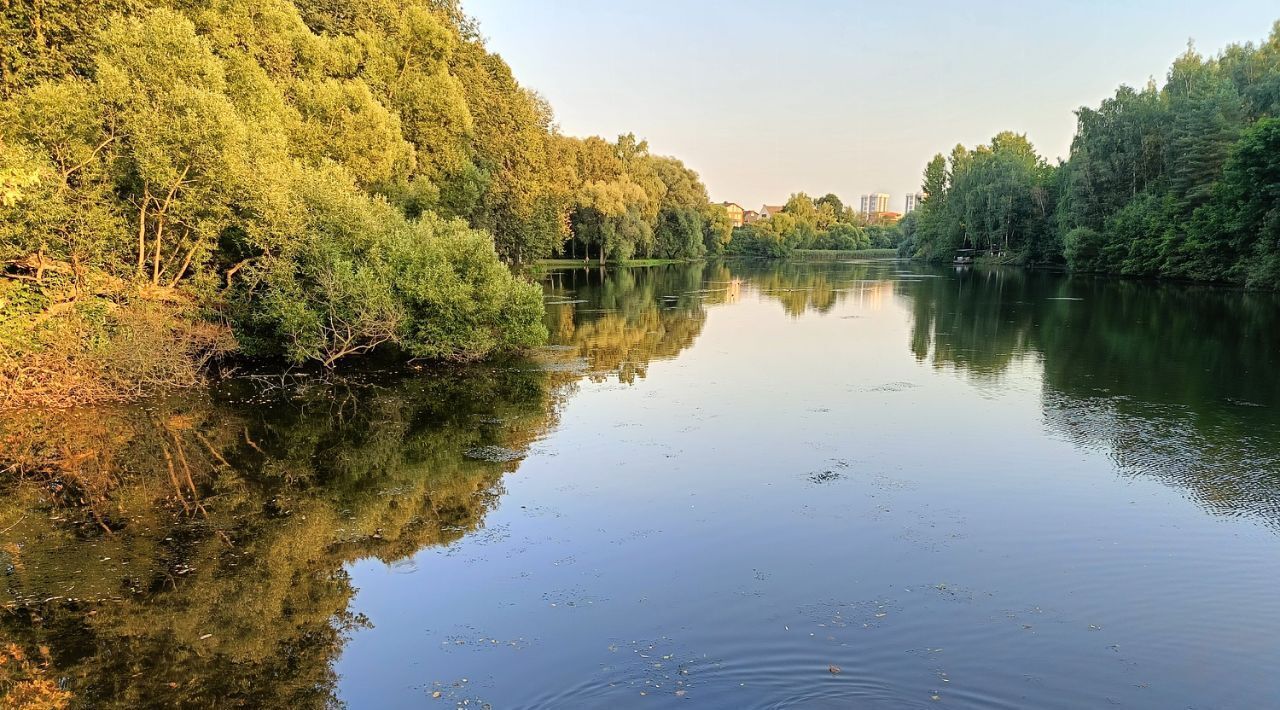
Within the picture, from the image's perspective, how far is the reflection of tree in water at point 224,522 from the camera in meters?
7.31

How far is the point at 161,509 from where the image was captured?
1137cm

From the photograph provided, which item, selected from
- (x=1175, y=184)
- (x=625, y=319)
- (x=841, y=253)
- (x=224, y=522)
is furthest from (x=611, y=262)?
(x=224, y=522)

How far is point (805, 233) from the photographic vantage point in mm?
131875

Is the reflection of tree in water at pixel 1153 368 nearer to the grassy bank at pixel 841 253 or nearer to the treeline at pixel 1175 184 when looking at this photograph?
the treeline at pixel 1175 184

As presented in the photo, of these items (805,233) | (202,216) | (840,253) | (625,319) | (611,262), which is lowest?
(625,319)

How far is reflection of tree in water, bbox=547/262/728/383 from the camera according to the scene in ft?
82.6

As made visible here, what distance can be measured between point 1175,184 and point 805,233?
80.6 m

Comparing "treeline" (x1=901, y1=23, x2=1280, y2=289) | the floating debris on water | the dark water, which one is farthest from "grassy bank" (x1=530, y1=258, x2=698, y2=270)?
the floating debris on water

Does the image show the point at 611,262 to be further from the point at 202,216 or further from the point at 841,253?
the point at 202,216

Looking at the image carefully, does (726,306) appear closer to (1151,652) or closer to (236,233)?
(236,233)

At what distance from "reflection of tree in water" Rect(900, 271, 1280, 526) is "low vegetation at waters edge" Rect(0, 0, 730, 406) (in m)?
16.3

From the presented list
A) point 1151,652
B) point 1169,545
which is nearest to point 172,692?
point 1151,652

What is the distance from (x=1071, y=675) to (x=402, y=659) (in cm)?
676

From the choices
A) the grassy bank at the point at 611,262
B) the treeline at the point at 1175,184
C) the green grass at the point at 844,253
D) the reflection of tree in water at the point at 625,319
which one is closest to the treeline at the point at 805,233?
the green grass at the point at 844,253
